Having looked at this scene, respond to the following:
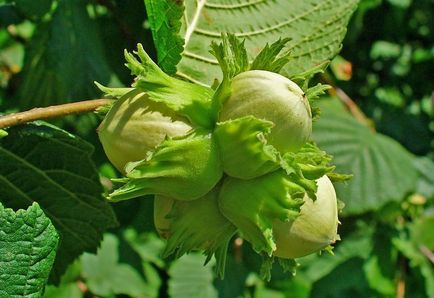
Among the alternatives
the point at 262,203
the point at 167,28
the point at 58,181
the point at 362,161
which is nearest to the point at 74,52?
the point at 58,181

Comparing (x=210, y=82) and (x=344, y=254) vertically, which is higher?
(x=210, y=82)

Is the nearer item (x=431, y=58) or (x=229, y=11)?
(x=229, y=11)

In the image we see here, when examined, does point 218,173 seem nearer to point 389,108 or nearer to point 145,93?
point 145,93

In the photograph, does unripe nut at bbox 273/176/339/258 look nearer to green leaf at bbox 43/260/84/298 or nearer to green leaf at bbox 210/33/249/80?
green leaf at bbox 210/33/249/80

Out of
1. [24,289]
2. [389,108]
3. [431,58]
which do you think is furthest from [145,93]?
[431,58]

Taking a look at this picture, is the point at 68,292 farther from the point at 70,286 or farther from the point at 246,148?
the point at 246,148

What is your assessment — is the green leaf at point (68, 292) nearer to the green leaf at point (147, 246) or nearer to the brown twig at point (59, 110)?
the green leaf at point (147, 246)

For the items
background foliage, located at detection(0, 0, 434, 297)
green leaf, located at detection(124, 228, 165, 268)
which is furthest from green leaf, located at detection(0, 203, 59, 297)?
green leaf, located at detection(124, 228, 165, 268)
